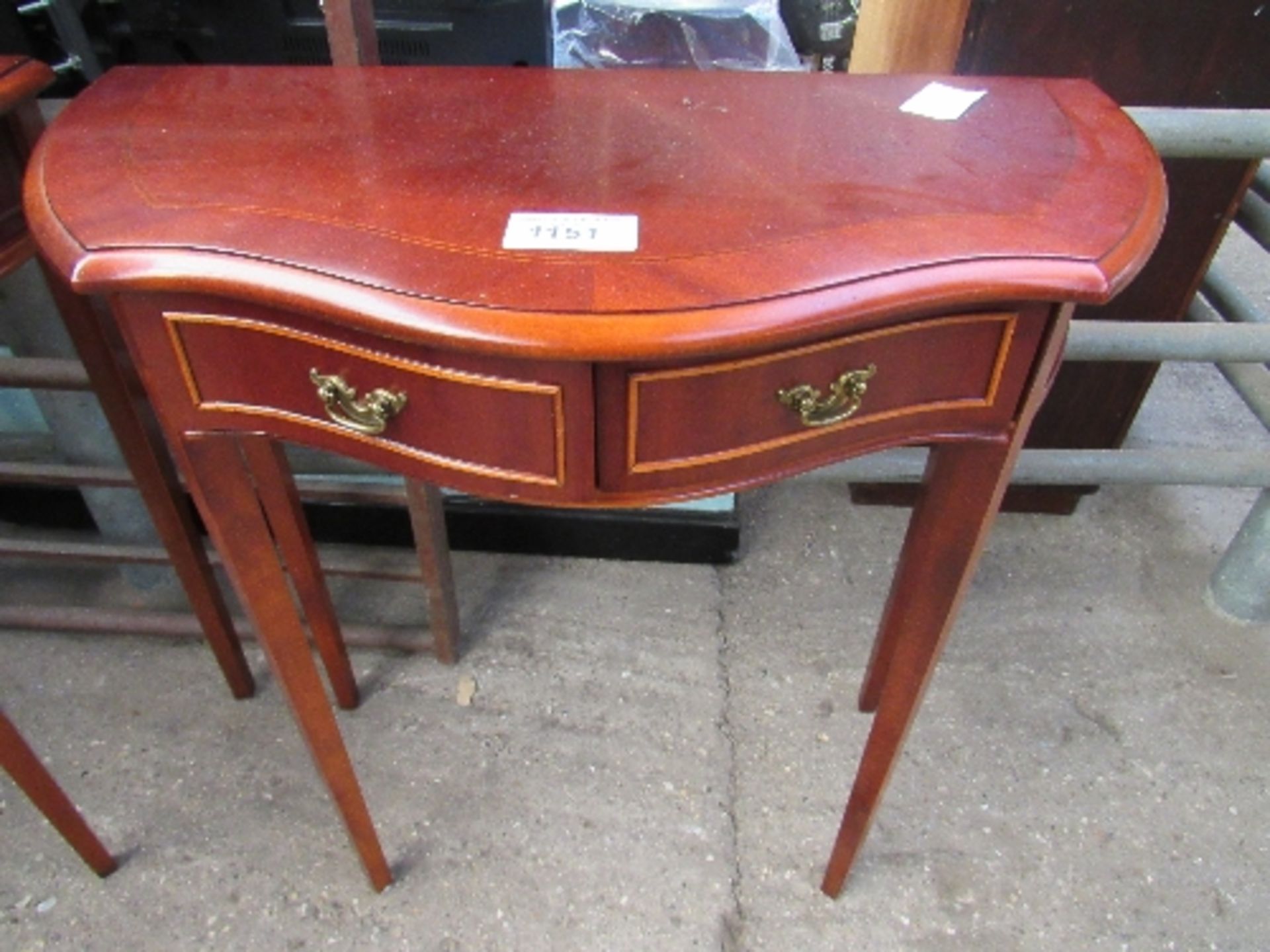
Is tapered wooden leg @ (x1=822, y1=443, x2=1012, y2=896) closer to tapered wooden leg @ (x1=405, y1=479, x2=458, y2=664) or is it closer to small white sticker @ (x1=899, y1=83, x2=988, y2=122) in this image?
small white sticker @ (x1=899, y1=83, x2=988, y2=122)

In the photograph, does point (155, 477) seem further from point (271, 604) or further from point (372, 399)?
point (372, 399)

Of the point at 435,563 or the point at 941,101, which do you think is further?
the point at 435,563

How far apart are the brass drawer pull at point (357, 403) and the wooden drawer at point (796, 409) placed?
17 centimetres

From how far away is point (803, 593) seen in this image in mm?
1705

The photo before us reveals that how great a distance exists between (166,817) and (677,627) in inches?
32.3

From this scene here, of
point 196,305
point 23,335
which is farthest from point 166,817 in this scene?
point 196,305

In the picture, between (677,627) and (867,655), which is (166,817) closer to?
(677,627)

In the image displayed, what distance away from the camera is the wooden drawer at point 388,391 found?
70cm

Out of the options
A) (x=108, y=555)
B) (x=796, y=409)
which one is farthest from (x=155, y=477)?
(x=796, y=409)

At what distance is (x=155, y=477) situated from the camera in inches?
49.6

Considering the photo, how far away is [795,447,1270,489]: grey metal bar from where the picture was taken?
1535 mm

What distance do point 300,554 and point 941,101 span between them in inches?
36.9

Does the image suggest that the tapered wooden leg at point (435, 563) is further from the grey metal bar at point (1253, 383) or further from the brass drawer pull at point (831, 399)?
the grey metal bar at point (1253, 383)

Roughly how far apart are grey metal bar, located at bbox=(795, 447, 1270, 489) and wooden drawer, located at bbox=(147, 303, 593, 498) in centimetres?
85
